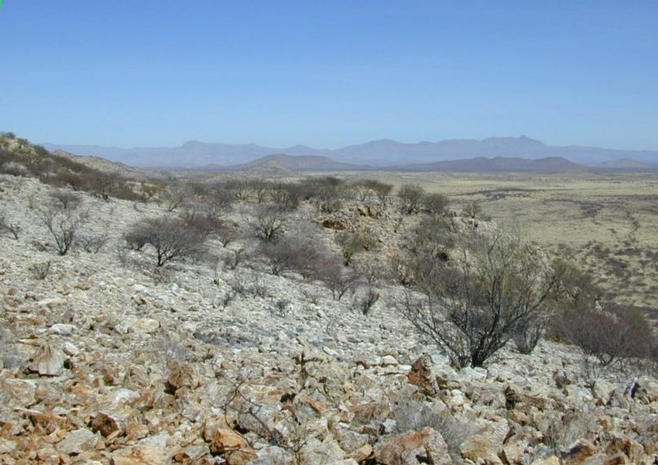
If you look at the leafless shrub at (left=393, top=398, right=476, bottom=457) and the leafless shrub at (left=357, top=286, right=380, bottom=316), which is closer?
the leafless shrub at (left=393, top=398, right=476, bottom=457)

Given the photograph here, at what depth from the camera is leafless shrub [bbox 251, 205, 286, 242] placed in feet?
93.4

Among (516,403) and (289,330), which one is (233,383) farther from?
(289,330)

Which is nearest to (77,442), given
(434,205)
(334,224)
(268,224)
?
(268,224)

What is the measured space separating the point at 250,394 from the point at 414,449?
203 cm

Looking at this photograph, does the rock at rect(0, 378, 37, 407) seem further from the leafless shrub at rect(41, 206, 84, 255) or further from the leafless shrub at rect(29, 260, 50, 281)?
the leafless shrub at rect(41, 206, 84, 255)

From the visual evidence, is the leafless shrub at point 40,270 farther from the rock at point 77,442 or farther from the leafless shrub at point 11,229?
the rock at point 77,442

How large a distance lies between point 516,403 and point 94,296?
734 centimetres

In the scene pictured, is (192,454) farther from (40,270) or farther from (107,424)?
(40,270)

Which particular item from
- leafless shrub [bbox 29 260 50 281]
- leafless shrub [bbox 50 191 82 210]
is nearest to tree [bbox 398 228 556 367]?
leafless shrub [bbox 29 260 50 281]

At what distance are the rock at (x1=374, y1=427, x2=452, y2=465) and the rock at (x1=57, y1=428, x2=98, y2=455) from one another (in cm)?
237

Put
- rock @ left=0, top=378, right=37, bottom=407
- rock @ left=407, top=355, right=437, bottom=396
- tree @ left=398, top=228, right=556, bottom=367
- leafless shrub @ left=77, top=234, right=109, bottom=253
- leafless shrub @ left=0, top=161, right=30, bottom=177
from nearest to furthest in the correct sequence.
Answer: rock @ left=0, top=378, right=37, bottom=407
rock @ left=407, top=355, right=437, bottom=396
tree @ left=398, top=228, right=556, bottom=367
leafless shrub @ left=77, top=234, right=109, bottom=253
leafless shrub @ left=0, top=161, right=30, bottom=177

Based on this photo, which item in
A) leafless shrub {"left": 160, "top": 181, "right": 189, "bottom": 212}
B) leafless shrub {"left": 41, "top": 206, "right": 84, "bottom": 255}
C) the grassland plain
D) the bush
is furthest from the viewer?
the grassland plain

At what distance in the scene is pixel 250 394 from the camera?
6047 mm

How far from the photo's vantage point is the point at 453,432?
5137mm
